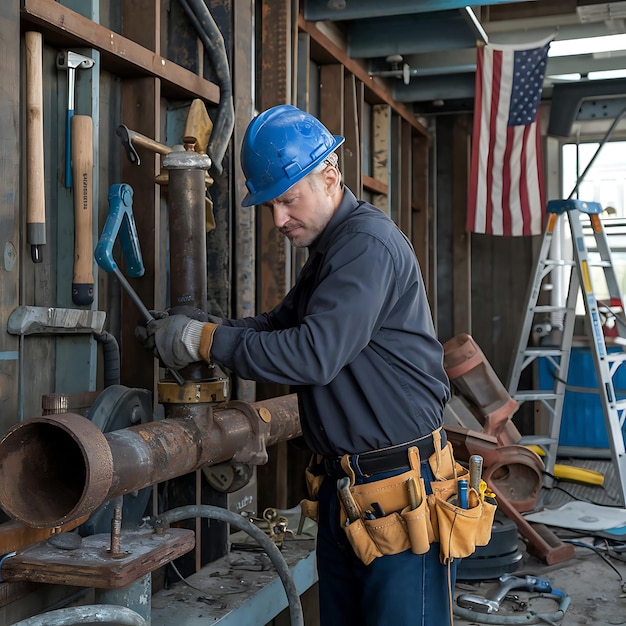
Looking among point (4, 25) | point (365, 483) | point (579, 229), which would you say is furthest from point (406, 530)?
point (579, 229)

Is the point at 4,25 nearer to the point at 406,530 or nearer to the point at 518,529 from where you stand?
the point at 406,530

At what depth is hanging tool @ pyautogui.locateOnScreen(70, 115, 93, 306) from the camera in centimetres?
237

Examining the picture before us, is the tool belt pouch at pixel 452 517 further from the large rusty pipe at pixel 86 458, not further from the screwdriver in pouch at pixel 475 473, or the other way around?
the large rusty pipe at pixel 86 458

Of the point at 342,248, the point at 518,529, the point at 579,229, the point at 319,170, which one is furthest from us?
the point at 579,229

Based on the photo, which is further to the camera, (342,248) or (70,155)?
(70,155)

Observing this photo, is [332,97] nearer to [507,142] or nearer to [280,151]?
[507,142]

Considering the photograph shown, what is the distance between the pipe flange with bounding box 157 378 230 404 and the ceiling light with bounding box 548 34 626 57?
14.2 feet

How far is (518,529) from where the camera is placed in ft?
13.9

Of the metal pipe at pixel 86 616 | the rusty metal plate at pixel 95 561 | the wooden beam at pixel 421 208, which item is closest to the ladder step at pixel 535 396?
the wooden beam at pixel 421 208

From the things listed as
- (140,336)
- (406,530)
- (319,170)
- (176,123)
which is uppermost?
(176,123)

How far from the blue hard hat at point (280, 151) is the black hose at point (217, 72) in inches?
35.8

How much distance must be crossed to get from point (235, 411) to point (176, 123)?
4.13ft

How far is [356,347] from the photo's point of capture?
77.0 inches

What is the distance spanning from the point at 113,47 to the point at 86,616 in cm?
169
